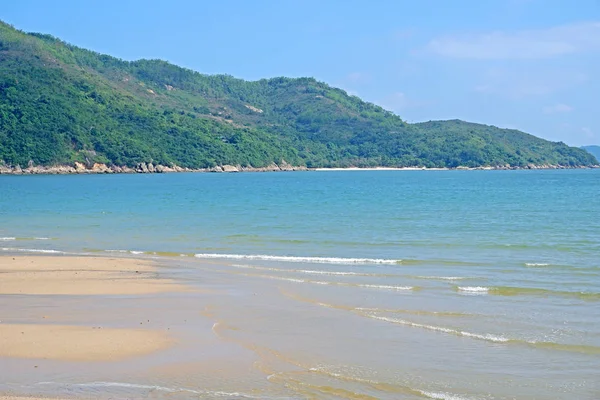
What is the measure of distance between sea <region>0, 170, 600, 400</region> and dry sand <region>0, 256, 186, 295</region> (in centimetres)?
82

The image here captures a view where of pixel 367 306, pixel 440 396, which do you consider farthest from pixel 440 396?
pixel 367 306

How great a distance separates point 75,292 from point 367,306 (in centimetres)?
609

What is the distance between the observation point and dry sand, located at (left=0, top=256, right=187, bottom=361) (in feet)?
34.1

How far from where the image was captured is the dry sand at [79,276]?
1554 centimetres

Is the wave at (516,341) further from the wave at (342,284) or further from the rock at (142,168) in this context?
the rock at (142,168)

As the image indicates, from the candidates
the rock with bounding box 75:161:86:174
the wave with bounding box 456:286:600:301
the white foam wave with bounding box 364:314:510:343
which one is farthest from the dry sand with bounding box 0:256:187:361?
the rock with bounding box 75:161:86:174

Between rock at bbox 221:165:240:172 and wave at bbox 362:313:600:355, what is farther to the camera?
rock at bbox 221:165:240:172

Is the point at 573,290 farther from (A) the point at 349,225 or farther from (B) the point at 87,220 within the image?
(B) the point at 87,220

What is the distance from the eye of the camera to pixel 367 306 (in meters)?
13.8

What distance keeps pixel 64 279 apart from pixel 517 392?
11.4 meters

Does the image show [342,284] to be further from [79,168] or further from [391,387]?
[79,168]

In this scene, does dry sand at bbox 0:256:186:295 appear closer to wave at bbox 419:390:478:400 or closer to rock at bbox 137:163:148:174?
wave at bbox 419:390:478:400

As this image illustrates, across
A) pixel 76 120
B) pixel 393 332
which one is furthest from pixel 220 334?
pixel 76 120

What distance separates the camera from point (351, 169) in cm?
19888
